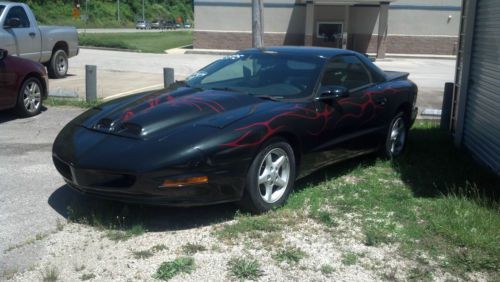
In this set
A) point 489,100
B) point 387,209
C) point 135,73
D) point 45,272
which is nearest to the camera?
point 45,272

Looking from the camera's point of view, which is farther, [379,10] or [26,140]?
[379,10]

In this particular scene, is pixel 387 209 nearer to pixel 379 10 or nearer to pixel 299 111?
pixel 299 111

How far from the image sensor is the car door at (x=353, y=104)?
5.60 m

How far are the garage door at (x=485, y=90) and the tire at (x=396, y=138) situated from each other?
878mm

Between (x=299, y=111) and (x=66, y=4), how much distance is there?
220 ft

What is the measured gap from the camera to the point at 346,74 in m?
6.07

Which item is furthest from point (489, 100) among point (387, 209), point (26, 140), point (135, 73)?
point (135, 73)

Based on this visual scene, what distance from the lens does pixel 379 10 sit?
32.6 metres

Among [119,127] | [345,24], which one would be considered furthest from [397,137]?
[345,24]

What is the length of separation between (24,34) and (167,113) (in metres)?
9.24

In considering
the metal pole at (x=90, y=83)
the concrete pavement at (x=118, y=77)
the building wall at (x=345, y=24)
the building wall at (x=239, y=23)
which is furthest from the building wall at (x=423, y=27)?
the metal pole at (x=90, y=83)

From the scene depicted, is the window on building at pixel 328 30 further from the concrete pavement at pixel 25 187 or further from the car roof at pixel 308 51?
the car roof at pixel 308 51

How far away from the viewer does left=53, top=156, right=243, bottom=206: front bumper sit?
13.9 ft

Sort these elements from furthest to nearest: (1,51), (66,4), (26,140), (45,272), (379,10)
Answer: (66,4), (379,10), (1,51), (26,140), (45,272)
